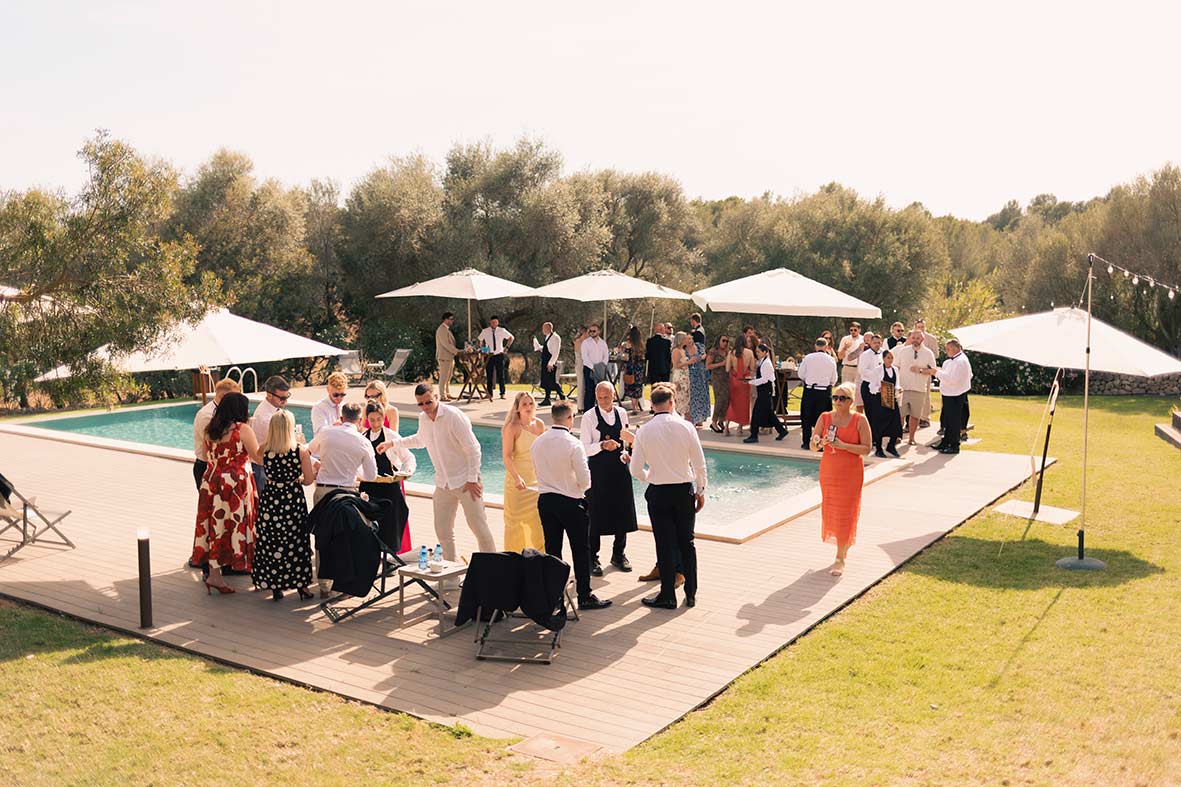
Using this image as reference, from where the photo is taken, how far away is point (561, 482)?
7688 mm

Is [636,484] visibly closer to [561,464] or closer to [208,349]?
[208,349]

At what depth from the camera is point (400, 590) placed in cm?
783

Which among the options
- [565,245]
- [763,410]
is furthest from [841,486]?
[565,245]

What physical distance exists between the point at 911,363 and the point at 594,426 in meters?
8.60

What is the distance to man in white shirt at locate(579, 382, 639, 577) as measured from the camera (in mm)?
8523

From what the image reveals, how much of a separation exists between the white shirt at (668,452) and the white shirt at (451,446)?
1379 mm

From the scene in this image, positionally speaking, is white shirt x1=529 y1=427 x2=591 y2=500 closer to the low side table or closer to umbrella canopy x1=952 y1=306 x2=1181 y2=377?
the low side table

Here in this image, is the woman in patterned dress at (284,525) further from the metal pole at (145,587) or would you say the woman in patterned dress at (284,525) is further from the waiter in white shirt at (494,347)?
the waiter in white shirt at (494,347)

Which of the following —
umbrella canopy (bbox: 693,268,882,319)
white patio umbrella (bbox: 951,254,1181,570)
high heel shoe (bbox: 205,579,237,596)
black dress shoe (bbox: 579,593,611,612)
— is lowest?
black dress shoe (bbox: 579,593,611,612)

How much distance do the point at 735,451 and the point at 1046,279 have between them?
76.0 ft

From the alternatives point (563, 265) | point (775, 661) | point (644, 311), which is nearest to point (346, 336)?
point (563, 265)

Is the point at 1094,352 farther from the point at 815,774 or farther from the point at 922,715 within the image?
the point at 815,774

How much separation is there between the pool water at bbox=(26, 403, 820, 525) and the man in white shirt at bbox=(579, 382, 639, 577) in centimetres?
351

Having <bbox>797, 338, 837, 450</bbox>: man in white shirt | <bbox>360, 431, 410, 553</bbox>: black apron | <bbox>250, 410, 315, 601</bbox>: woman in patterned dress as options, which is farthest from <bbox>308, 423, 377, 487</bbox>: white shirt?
<bbox>797, 338, 837, 450</bbox>: man in white shirt
